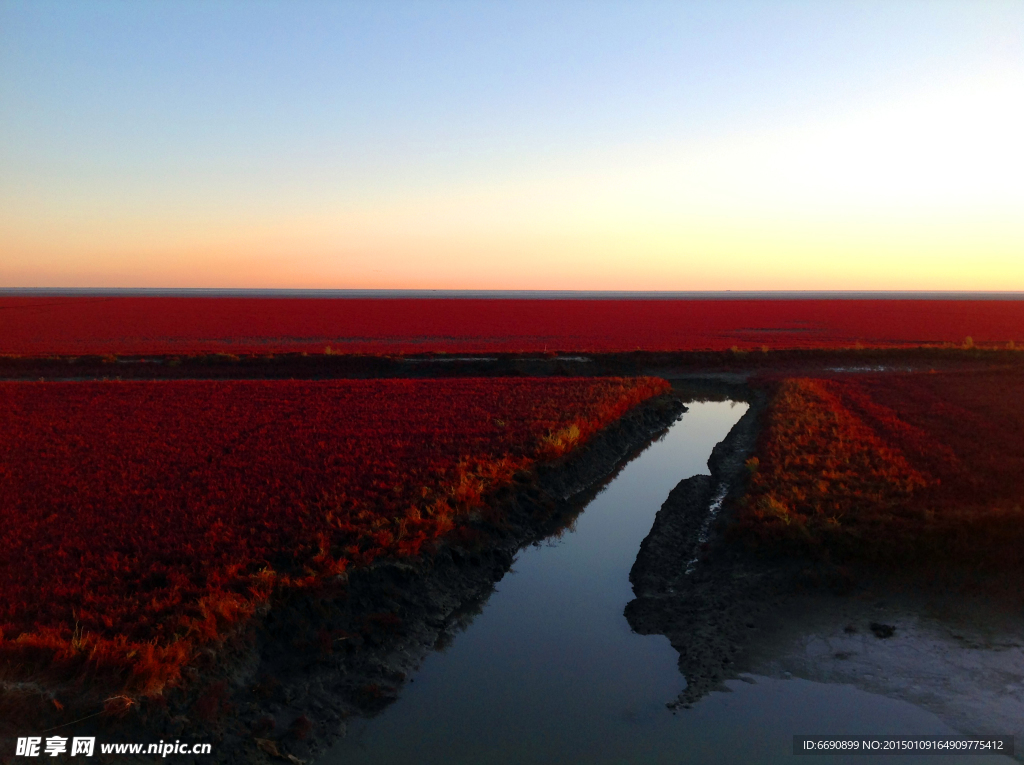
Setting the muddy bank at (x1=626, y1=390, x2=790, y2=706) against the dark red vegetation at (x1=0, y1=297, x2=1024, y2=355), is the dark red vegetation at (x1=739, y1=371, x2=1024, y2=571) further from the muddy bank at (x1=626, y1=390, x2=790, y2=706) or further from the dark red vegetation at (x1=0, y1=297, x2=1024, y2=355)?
the dark red vegetation at (x1=0, y1=297, x2=1024, y2=355)

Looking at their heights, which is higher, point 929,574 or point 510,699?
point 929,574

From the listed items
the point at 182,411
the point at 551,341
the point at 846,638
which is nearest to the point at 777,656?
the point at 846,638

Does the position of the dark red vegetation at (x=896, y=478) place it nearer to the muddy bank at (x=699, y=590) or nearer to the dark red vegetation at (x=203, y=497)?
the muddy bank at (x=699, y=590)

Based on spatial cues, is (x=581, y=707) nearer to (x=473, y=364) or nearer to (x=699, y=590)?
(x=699, y=590)

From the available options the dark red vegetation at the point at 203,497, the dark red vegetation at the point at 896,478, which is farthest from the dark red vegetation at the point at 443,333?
the dark red vegetation at the point at 896,478

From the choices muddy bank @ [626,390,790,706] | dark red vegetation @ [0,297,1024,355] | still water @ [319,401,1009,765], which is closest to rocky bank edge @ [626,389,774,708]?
muddy bank @ [626,390,790,706]

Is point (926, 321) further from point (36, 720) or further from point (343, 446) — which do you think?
point (36, 720)

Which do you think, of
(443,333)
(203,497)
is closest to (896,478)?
(203,497)
